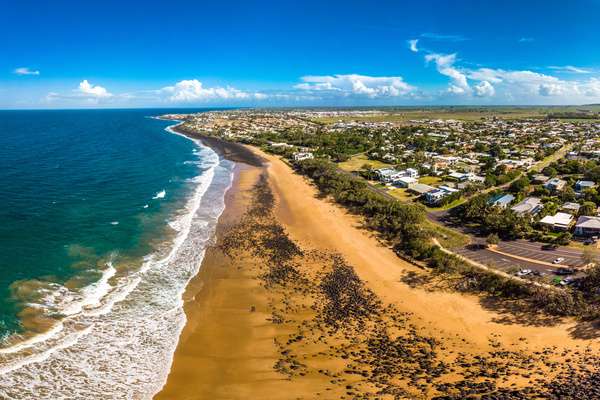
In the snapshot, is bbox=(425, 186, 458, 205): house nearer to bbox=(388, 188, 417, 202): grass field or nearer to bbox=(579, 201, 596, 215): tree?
bbox=(388, 188, 417, 202): grass field

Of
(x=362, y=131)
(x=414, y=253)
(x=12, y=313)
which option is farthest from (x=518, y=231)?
(x=362, y=131)

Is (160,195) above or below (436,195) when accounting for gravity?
below

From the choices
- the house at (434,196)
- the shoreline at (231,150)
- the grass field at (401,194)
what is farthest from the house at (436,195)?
the shoreline at (231,150)

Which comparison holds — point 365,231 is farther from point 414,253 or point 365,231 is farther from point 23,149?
point 23,149

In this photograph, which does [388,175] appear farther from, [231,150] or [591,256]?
[231,150]

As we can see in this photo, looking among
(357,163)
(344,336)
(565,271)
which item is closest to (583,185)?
(565,271)

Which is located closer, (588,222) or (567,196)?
(588,222)

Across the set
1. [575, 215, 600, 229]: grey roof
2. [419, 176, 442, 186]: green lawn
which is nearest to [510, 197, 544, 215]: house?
[575, 215, 600, 229]: grey roof

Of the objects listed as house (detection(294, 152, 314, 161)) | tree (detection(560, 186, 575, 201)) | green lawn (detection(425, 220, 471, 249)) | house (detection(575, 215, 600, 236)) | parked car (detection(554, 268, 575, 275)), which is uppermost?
house (detection(294, 152, 314, 161))
